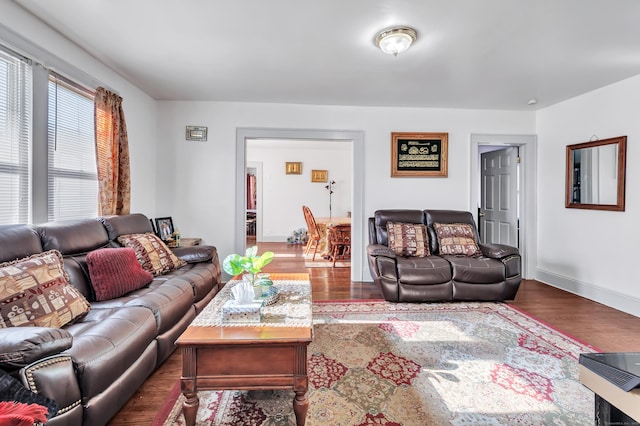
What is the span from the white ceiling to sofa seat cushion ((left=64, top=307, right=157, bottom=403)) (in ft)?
6.55

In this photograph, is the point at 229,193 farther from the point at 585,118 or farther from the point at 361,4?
the point at 585,118

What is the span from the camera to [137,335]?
1.62 m

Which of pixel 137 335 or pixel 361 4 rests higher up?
pixel 361 4

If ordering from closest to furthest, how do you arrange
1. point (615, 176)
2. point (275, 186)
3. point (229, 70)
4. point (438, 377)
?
point (438, 377)
point (229, 70)
point (615, 176)
point (275, 186)

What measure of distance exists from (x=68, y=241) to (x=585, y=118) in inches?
209

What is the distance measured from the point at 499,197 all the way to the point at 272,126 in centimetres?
369

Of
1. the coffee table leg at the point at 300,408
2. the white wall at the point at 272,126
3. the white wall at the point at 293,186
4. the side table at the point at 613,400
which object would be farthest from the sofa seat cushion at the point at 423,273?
the white wall at the point at 293,186

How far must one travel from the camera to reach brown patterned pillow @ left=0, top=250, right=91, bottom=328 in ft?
4.55

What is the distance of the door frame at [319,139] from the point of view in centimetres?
397

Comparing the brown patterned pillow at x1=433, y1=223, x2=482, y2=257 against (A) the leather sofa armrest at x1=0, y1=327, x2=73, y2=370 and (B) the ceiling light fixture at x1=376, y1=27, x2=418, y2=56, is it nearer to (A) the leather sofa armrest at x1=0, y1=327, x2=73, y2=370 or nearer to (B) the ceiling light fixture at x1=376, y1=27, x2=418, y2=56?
(B) the ceiling light fixture at x1=376, y1=27, x2=418, y2=56

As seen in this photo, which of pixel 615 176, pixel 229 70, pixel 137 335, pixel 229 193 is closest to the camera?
pixel 137 335

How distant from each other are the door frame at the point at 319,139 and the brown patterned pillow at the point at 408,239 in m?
0.59

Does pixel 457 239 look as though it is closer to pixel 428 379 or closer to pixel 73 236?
pixel 428 379

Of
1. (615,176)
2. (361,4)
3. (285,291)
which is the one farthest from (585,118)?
(285,291)
